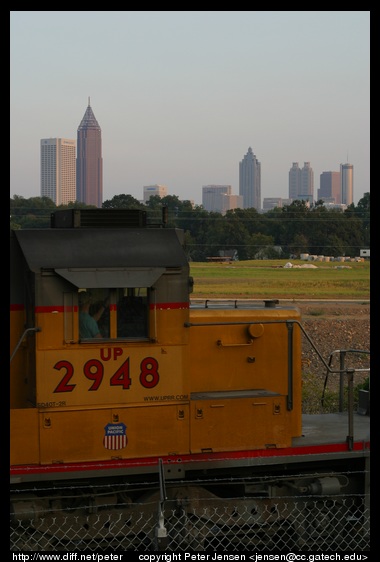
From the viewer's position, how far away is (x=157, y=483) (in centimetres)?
896

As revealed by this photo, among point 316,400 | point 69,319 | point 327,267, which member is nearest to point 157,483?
point 69,319

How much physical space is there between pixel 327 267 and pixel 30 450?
2559 inches

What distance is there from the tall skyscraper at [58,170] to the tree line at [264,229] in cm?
5046

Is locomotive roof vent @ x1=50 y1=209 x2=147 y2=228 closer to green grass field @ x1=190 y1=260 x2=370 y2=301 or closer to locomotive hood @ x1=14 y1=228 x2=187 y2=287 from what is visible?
locomotive hood @ x1=14 y1=228 x2=187 y2=287

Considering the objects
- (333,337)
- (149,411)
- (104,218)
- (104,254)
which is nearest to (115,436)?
(149,411)

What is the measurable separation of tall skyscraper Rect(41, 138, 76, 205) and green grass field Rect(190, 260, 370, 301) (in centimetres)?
6046

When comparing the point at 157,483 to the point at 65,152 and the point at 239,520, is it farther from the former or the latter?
the point at 65,152

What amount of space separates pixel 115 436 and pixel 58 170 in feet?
436

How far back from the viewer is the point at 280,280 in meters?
57.3

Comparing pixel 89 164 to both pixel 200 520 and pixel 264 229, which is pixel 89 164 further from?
pixel 200 520

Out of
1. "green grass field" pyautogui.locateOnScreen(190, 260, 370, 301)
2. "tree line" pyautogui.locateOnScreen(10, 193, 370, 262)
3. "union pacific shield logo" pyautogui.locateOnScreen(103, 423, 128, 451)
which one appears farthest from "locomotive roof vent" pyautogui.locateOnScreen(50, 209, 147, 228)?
"tree line" pyautogui.locateOnScreen(10, 193, 370, 262)

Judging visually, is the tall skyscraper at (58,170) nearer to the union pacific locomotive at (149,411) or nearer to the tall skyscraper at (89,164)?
the tall skyscraper at (89,164)

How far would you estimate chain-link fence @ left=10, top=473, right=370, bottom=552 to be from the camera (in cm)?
878

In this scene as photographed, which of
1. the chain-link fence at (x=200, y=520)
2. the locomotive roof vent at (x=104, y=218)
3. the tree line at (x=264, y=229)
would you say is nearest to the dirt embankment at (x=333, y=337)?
the chain-link fence at (x=200, y=520)
